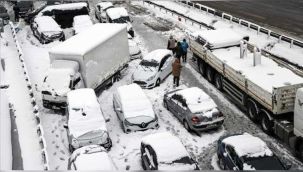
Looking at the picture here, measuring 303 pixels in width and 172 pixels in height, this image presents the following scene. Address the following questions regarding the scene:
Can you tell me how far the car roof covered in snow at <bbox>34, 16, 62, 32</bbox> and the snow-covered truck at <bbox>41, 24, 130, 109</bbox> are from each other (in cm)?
895

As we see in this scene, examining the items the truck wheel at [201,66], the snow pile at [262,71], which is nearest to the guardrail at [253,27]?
the snow pile at [262,71]

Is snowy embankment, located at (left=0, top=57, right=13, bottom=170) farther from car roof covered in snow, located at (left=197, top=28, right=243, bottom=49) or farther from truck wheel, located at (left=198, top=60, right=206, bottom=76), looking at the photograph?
car roof covered in snow, located at (left=197, top=28, right=243, bottom=49)

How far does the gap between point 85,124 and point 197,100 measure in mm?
4914

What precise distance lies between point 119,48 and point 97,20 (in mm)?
17014

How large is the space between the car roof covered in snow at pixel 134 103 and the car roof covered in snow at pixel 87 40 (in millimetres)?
3273

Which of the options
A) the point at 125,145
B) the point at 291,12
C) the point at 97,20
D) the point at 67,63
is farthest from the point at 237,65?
the point at 97,20

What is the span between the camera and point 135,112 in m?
19.5

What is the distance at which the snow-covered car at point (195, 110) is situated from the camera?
18.9 m

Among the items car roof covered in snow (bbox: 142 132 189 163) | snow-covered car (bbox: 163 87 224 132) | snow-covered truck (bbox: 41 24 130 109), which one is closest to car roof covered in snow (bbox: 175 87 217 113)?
snow-covered car (bbox: 163 87 224 132)

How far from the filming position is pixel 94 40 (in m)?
23.9

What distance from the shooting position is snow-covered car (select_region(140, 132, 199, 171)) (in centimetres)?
1495

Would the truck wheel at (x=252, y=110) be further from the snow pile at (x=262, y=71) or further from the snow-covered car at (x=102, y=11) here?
the snow-covered car at (x=102, y=11)

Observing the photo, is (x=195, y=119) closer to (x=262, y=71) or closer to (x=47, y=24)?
(x=262, y=71)

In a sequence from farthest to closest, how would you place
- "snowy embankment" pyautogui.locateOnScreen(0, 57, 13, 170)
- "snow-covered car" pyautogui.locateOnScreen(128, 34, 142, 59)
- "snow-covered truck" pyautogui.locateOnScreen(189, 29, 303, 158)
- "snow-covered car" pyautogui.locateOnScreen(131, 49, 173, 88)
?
"snow-covered car" pyautogui.locateOnScreen(128, 34, 142, 59) < "snow-covered car" pyautogui.locateOnScreen(131, 49, 173, 88) < "snow-covered truck" pyautogui.locateOnScreen(189, 29, 303, 158) < "snowy embankment" pyautogui.locateOnScreen(0, 57, 13, 170)
